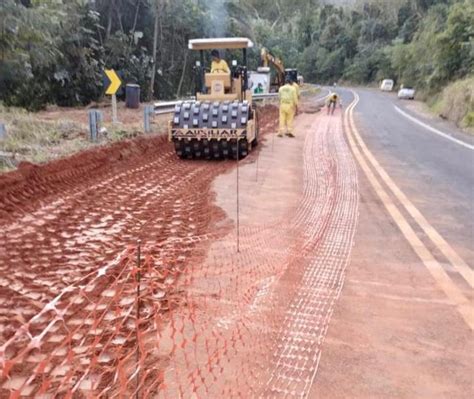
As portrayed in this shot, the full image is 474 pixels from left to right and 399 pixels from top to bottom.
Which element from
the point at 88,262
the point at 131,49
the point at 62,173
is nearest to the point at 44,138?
the point at 62,173

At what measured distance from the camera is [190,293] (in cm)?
395

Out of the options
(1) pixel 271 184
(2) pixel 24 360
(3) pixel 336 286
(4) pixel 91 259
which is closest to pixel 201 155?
(1) pixel 271 184

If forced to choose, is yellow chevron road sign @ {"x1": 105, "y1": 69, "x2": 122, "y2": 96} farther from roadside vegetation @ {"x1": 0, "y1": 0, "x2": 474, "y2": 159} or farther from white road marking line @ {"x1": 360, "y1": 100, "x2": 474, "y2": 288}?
white road marking line @ {"x1": 360, "y1": 100, "x2": 474, "y2": 288}

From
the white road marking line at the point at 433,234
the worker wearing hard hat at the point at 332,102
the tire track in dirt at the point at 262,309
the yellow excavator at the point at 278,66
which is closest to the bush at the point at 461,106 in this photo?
the worker wearing hard hat at the point at 332,102

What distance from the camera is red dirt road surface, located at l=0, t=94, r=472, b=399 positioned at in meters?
Result: 2.88

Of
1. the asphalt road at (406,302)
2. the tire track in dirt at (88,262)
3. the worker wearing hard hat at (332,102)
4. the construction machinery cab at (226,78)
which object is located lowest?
the worker wearing hard hat at (332,102)

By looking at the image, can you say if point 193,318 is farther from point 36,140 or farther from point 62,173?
point 36,140

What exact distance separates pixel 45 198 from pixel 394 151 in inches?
335

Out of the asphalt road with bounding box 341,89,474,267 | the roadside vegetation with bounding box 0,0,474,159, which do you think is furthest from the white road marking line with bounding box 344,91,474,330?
the roadside vegetation with bounding box 0,0,474,159

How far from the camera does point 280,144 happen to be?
509 inches

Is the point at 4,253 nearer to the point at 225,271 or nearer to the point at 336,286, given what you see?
the point at 225,271

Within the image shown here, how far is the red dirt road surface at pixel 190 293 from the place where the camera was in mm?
2883

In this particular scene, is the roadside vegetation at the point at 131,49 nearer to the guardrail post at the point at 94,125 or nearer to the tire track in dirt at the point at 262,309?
the guardrail post at the point at 94,125

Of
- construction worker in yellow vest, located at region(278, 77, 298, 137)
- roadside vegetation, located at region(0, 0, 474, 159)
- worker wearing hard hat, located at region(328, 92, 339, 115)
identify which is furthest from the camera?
worker wearing hard hat, located at region(328, 92, 339, 115)
